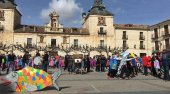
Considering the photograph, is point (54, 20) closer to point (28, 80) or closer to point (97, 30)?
point (97, 30)

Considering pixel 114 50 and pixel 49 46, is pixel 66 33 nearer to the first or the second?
pixel 49 46

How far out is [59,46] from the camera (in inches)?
2282

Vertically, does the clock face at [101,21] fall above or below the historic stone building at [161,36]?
above

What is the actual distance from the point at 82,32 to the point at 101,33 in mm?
4093

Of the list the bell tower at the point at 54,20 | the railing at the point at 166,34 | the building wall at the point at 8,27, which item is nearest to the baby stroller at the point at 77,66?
the railing at the point at 166,34

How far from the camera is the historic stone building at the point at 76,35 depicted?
184 feet

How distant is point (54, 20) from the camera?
6119cm

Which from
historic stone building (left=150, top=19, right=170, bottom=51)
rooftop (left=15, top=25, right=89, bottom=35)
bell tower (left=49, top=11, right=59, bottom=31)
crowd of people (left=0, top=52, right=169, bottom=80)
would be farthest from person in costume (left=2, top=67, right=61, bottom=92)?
bell tower (left=49, top=11, right=59, bottom=31)

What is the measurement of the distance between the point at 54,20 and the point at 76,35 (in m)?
6.26

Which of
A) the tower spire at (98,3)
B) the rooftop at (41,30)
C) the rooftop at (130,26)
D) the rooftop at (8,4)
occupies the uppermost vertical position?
the tower spire at (98,3)

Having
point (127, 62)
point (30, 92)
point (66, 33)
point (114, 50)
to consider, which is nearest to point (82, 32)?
point (66, 33)

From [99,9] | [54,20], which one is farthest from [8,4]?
[99,9]

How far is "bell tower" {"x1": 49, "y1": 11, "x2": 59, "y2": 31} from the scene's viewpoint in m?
59.4

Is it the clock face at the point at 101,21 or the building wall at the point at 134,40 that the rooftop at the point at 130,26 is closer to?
the building wall at the point at 134,40
